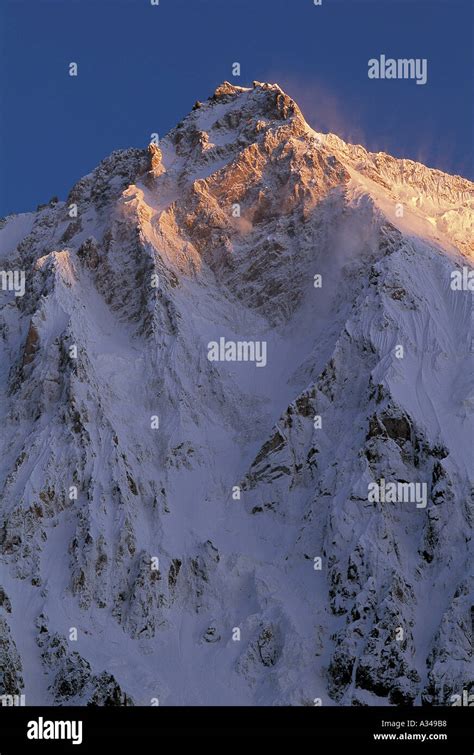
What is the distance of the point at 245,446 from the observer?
167875 mm

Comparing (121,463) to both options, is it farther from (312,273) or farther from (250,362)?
(312,273)

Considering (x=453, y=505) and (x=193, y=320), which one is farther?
(x=193, y=320)

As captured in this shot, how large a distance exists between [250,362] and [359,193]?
27.6 metres

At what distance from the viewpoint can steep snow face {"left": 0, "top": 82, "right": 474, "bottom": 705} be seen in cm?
14125

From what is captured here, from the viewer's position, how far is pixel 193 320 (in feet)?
589

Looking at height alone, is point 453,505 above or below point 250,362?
below

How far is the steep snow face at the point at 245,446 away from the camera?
5561 inches

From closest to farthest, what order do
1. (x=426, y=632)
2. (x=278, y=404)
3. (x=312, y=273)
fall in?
(x=426, y=632) → (x=278, y=404) → (x=312, y=273)

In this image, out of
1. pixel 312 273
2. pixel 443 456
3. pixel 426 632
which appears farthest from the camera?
pixel 312 273

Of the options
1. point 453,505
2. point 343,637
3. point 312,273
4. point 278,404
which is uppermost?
point 312,273

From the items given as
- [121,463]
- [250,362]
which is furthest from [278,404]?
[121,463]

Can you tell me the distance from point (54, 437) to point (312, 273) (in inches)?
1677

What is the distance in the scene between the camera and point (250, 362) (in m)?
178

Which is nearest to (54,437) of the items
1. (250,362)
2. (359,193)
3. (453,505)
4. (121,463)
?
(121,463)
